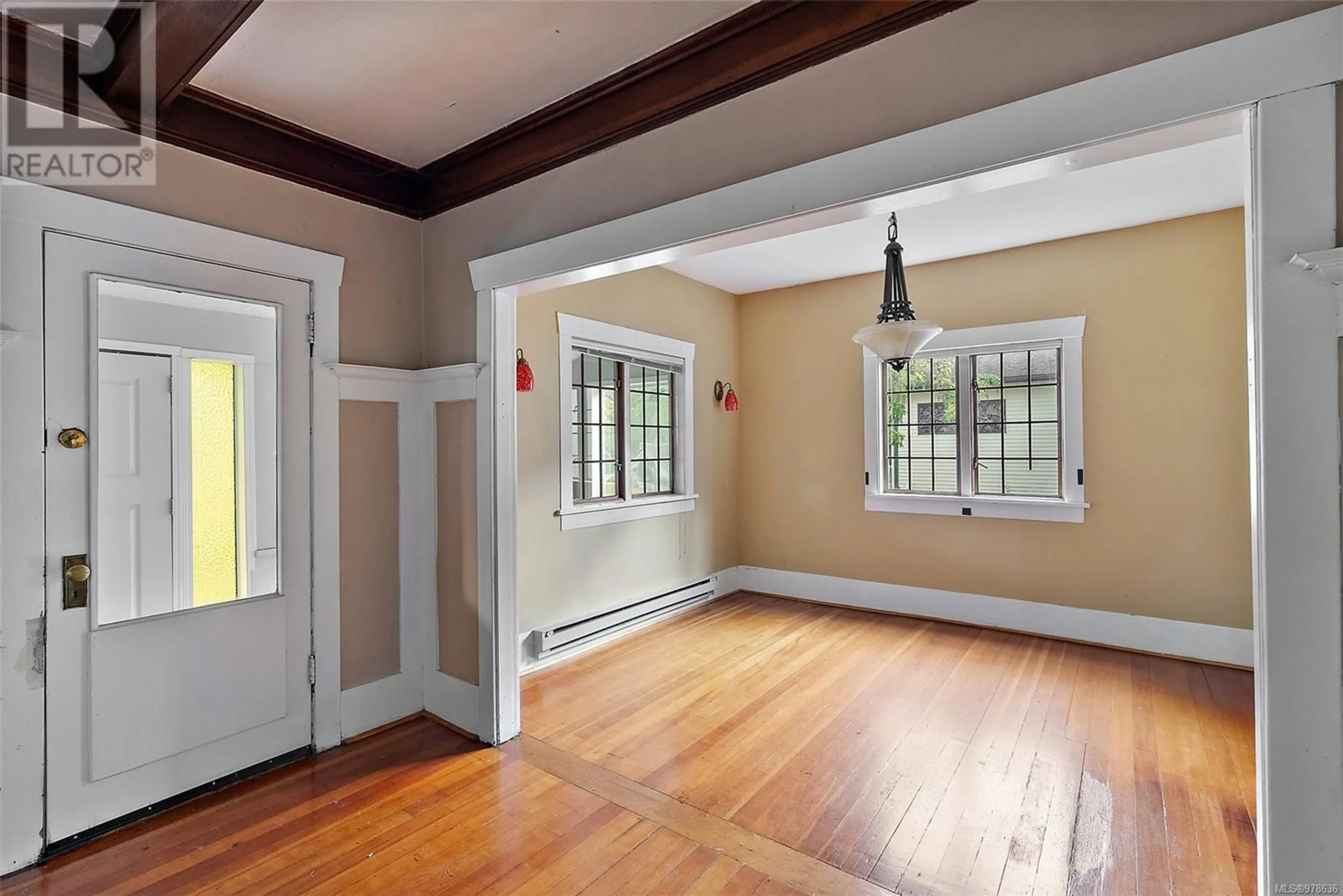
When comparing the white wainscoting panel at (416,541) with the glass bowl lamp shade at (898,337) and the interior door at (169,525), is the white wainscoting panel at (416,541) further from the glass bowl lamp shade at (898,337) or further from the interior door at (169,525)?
the glass bowl lamp shade at (898,337)

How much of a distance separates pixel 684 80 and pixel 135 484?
8.15 ft

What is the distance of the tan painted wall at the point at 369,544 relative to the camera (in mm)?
2936

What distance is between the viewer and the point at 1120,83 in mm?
1516

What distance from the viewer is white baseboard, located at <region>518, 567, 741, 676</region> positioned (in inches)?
149

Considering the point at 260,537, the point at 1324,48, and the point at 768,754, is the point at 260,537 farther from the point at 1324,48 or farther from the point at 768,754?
the point at 1324,48

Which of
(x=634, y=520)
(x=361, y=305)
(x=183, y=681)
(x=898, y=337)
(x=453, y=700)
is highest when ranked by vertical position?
(x=361, y=305)

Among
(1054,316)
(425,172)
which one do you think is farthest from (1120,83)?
(1054,316)

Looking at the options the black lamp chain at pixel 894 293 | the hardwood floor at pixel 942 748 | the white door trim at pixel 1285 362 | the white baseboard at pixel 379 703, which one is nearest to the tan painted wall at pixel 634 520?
the hardwood floor at pixel 942 748

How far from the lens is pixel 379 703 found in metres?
3.04

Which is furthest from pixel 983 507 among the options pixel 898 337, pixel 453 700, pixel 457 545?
pixel 453 700

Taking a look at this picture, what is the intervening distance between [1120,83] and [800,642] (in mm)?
3554

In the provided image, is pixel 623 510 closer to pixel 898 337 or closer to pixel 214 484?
pixel 898 337

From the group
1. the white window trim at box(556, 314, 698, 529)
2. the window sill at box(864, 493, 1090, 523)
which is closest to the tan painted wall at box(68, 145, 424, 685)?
the white window trim at box(556, 314, 698, 529)

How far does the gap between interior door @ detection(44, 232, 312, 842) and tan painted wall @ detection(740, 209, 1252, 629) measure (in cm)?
394
